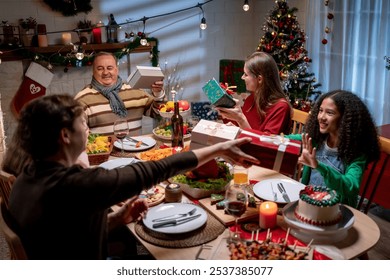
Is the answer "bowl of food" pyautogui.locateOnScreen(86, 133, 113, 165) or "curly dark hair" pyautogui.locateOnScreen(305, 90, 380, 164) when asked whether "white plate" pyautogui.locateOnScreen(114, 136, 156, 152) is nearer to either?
"bowl of food" pyautogui.locateOnScreen(86, 133, 113, 165)

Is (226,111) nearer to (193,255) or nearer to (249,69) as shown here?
(249,69)

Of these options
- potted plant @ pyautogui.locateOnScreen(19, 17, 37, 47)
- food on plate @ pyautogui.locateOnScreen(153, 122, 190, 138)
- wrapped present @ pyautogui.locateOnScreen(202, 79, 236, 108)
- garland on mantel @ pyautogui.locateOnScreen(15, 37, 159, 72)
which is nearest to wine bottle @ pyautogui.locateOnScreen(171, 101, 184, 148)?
food on plate @ pyautogui.locateOnScreen(153, 122, 190, 138)

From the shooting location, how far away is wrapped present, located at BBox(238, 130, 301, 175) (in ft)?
5.43

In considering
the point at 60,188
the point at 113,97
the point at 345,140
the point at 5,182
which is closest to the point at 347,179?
the point at 345,140

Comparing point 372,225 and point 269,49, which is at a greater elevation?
point 269,49

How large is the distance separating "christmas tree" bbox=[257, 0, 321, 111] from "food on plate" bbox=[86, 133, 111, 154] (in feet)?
7.55

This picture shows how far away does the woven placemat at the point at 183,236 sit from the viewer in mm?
1469

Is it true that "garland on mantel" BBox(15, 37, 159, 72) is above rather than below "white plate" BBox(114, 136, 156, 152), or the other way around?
above

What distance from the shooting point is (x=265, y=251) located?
1375 millimetres

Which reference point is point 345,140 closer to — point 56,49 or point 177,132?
point 177,132
